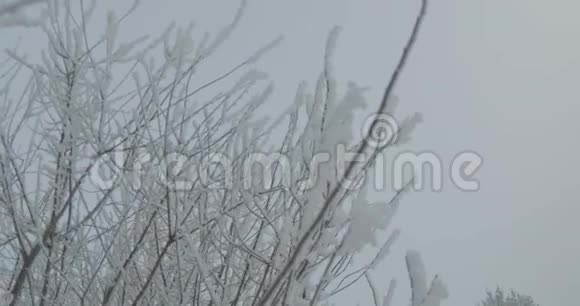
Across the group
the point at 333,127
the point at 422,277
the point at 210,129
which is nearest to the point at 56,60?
the point at 210,129

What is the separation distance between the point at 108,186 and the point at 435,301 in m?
1.93

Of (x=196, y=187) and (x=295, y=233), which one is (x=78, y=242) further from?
(x=295, y=233)

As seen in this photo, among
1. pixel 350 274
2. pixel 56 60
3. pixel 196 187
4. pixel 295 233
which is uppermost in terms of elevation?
pixel 56 60

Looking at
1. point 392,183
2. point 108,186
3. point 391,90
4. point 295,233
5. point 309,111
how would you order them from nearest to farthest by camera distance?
point 391,90 < point 295,233 < point 309,111 < point 392,183 < point 108,186

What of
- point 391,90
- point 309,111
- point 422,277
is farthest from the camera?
point 309,111

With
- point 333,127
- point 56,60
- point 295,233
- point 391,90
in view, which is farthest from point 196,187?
point 391,90

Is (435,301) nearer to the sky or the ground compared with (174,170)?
nearer to the ground

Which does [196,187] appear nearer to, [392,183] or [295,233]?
[392,183]

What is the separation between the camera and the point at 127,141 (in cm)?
255

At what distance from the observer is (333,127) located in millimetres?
1039

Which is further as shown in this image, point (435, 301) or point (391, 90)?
point (435, 301)

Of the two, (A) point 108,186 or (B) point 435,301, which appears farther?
(A) point 108,186

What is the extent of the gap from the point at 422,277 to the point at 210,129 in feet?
6.00

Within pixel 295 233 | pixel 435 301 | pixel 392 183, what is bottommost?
pixel 435 301
